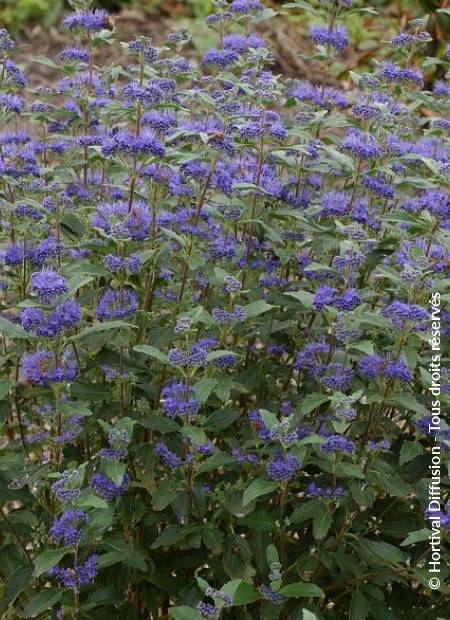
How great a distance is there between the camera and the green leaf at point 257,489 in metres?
2.89

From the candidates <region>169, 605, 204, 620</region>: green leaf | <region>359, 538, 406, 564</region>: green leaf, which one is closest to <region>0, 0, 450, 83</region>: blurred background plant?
<region>359, 538, 406, 564</region>: green leaf

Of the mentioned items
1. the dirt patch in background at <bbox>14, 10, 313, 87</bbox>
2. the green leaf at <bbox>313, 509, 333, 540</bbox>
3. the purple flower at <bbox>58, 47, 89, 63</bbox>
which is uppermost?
the purple flower at <bbox>58, 47, 89, 63</bbox>

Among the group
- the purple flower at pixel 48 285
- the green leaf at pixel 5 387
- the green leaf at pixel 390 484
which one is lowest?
the green leaf at pixel 390 484

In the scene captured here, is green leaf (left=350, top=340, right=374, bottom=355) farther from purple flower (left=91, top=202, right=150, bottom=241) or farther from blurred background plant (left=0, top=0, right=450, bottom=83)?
blurred background plant (left=0, top=0, right=450, bottom=83)

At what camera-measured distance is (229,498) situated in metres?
3.22

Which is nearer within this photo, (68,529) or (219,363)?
(68,529)

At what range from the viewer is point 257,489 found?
2.93 metres

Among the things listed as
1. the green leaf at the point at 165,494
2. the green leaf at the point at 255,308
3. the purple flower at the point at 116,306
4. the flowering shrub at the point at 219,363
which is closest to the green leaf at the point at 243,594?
the flowering shrub at the point at 219,363

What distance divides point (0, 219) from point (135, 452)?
1.11 m

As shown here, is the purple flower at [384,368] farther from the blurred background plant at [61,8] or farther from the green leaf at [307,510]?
the blurred background plant at [61,8]

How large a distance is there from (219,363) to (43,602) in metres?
0.96

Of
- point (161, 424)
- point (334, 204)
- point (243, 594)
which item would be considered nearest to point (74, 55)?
point (334, 204)

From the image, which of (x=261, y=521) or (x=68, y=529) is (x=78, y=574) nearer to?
(x=68, y=529)

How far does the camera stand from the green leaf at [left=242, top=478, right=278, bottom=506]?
2.89 m
